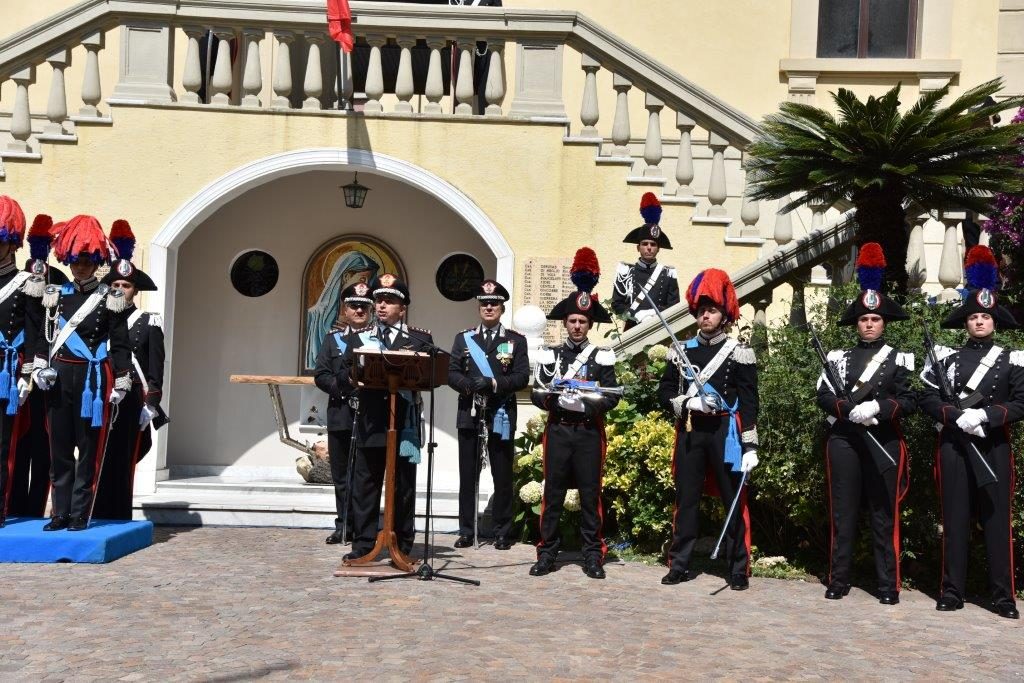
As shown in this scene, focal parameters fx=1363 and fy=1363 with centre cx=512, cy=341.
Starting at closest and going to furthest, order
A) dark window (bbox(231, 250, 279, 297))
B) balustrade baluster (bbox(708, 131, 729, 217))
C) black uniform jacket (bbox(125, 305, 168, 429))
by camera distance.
→ black uniform jacket (bbox(125, 305, 168, 429)) < balustrade baluster (bbox(708, 131, 729, 217)) < dark window (bbox(231, 250, 279, 297))

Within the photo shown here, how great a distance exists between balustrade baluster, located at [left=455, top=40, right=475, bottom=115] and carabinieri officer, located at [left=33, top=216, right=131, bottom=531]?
3889mm

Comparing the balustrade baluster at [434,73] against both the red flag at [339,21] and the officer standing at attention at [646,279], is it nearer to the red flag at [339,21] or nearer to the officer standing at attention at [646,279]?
the red flag at [339,21]

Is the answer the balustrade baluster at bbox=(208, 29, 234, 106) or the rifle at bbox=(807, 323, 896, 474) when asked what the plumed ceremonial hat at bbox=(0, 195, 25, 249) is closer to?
the balustrade baluster at bbox=(208, 29, 234, 106)

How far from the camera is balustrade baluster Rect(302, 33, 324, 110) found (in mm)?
12117

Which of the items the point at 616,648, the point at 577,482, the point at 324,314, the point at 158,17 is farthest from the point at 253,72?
the point at 616,648

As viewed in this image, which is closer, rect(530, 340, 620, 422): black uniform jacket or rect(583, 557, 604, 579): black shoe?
rect(583, 557, 604, 579): black shoe

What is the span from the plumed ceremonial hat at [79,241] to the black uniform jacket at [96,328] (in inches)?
9.0

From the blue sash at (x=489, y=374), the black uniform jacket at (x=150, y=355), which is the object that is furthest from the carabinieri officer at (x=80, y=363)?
the blue sash at (x=489, y=374)

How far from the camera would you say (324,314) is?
1377 centimetres

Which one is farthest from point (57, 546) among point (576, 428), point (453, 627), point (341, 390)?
point (576, 428)

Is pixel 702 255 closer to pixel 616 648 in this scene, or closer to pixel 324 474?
pixel 324 474

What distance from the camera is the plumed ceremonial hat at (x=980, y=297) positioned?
8.45 m

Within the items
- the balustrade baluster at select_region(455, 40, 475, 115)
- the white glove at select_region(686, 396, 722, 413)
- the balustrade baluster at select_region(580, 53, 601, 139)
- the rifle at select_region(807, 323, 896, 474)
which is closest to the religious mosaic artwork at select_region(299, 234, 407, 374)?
the balustrade baluster at select_region(455, 40, 475, 115)

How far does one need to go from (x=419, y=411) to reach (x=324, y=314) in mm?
4756
